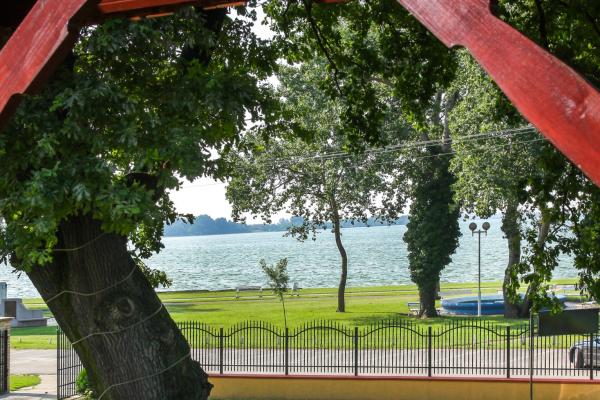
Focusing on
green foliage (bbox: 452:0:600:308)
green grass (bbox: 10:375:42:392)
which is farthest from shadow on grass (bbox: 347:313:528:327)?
green foliage (bbox: 452:0:600:308)

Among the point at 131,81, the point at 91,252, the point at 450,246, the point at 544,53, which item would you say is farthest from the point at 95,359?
the point at 450,246

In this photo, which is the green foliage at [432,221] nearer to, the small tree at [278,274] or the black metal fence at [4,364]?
the small tree at [278,274]

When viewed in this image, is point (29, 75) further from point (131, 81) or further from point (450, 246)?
point (450, 246)

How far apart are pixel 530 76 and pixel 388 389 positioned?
16.9 m

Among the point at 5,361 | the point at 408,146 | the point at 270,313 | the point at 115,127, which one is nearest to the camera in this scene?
the point at 115,127

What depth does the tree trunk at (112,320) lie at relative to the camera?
34.1 ft

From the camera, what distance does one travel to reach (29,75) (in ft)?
14.3

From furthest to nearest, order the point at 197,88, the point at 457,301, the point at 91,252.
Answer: the point at 457,301 → the point at 91,252 → the point at 197,88

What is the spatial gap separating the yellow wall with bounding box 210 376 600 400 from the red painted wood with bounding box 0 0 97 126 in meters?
16.0

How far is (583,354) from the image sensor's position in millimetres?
21000

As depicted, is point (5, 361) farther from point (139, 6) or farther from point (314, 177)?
point (314, 177)

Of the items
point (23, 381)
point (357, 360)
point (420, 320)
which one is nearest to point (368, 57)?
point (357, 360)

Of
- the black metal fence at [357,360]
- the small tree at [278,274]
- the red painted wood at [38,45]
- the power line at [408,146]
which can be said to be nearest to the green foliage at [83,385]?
the black metal fence at [357,360]

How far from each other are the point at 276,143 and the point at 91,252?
32.6 m
